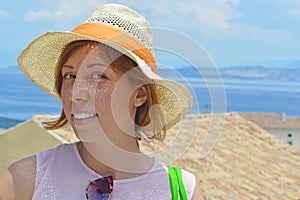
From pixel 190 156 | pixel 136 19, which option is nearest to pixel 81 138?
pixel 136 19

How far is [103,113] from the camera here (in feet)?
3.66

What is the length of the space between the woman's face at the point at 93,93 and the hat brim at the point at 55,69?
42mm

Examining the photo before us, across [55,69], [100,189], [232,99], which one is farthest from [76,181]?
[232,99]

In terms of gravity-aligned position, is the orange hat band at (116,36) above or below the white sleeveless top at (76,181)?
above

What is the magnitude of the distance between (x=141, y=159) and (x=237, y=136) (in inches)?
244

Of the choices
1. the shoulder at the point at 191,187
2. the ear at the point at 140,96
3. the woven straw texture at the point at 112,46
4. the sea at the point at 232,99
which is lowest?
the shoulder at the point at 191,187

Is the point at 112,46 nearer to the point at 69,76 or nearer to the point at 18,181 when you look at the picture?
the point at 69,76

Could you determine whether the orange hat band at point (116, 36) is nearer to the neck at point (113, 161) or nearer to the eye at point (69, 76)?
the eye at point (69, 76)

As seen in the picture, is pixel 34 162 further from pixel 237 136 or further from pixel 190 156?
pixel 237 136

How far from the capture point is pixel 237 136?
288 inches

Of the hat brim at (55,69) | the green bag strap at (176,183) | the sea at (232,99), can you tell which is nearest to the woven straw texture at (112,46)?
the hat brim at (55,69)

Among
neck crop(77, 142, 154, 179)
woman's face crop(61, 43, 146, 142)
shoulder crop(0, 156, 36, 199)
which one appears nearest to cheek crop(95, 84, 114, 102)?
woman's face crop(61, 43, 146, 142)

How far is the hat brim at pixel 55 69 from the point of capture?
1.17 metres

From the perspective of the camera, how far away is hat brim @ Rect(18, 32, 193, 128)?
3.83 ft
